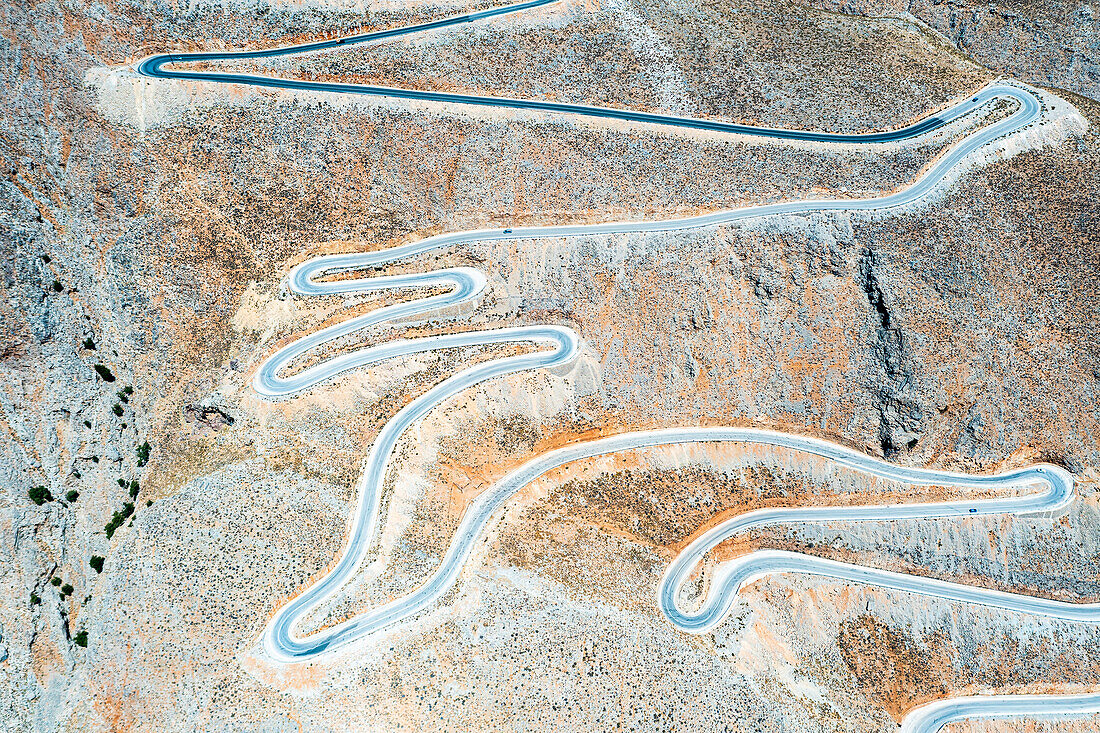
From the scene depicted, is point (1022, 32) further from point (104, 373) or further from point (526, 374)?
point (104, 373)

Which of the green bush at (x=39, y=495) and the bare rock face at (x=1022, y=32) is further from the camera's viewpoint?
the bare rock face at (x=1022, y=32)

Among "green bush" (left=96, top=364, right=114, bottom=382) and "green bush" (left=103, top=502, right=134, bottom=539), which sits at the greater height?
"green bush" (left=96, top=364, right=114, bottom=382)

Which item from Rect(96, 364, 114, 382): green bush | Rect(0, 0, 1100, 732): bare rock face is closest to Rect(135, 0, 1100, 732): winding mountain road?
Rect(0, 0, 1100, 732): bare rock face

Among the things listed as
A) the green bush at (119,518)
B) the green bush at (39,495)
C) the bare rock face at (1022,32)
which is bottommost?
the green bush at (39,495)

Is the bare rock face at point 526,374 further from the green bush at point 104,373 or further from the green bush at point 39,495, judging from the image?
the green bush at point 104,373

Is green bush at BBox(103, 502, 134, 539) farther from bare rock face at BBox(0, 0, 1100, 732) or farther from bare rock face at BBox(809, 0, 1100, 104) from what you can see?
bare rock face at BBox(809, 0, 1100, 104)

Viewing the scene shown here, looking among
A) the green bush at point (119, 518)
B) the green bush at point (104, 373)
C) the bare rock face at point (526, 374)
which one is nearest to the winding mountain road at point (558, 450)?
the bare rock face at point (526, 374)
